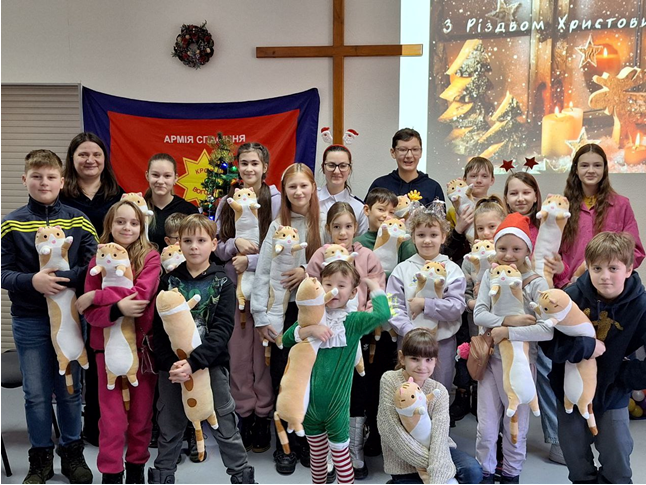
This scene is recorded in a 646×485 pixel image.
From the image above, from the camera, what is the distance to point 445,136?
15.7 feet

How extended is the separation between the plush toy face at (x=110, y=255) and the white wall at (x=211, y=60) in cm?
255

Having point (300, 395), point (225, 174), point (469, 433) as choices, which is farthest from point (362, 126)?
point (300, 395)

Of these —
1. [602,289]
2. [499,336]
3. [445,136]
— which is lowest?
[499,336]

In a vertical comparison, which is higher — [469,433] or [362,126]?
[362,126]

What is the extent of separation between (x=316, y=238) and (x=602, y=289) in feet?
4.44

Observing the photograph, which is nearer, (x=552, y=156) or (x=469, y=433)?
(x=469, y=433)

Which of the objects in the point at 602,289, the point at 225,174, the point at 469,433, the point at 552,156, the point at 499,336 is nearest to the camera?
the point at 602,289

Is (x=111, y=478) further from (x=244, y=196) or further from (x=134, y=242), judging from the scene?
(x=244, y=196)

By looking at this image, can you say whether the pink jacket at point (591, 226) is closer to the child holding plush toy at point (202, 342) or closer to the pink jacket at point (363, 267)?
the pink jacket at point (363, 267)

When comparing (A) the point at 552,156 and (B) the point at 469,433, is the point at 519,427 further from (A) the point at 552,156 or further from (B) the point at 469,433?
(A) the point at 552,156

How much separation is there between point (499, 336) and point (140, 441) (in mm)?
1688

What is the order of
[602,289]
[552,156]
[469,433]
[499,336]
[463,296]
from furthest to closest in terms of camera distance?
[552,156]
[469,433]
[463,296]
[499,336]
[602,289]

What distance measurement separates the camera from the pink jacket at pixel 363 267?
2.95 metres

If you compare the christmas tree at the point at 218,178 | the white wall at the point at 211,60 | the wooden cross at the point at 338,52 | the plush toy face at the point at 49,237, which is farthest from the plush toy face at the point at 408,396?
the wooden cross at the point at 338,52
